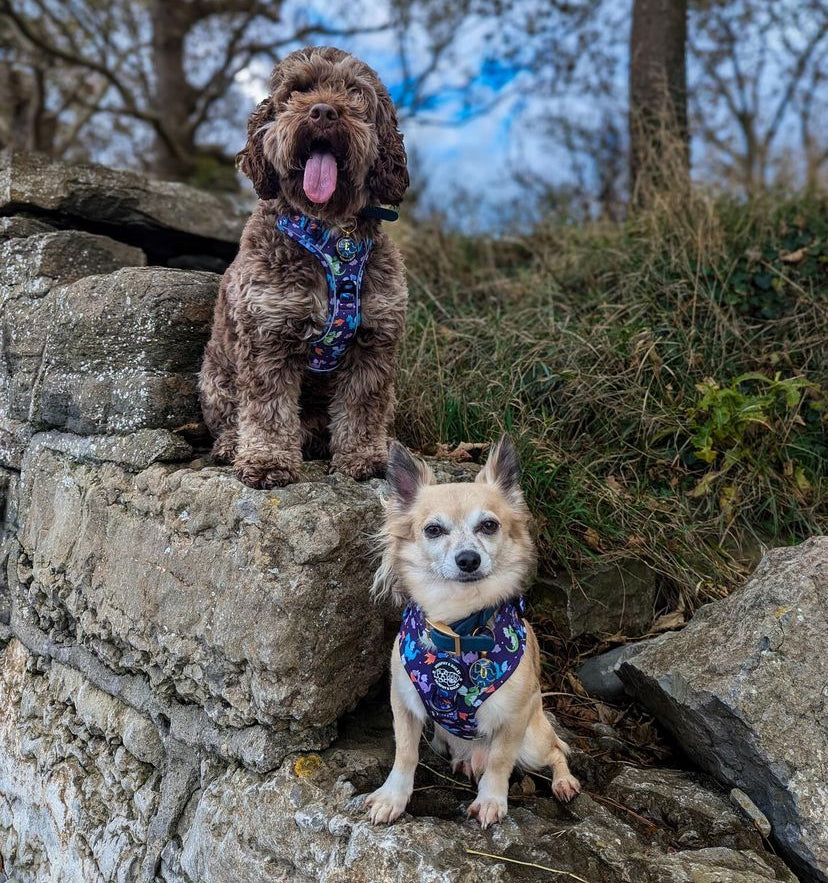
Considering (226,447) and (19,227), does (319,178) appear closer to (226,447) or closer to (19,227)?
(226,447)

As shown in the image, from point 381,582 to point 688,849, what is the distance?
1.26 meters

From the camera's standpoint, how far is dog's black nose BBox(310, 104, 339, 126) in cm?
235

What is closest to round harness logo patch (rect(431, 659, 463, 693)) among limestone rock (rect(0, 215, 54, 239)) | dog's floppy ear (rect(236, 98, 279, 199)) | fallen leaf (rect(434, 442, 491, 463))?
fallen leaf (rect(434, 442, 491, 463))

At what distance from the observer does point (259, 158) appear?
2.58 metres

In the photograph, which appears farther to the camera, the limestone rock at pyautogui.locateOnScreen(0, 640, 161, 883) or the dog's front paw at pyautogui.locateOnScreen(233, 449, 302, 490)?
the limestone rock at pyautogui.locateOnScreen(0, 640, 161, 883)

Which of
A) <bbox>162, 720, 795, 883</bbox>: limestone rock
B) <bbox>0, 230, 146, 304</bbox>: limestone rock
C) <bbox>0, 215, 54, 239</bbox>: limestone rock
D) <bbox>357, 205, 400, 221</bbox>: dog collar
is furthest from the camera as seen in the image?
<bbox>0, 215, 54, 239</bbox>: limestone rock

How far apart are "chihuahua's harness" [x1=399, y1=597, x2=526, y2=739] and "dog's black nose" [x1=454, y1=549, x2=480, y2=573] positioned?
234 millimetres

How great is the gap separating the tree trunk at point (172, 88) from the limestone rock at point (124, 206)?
534 cm

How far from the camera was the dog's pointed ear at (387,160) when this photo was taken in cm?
261

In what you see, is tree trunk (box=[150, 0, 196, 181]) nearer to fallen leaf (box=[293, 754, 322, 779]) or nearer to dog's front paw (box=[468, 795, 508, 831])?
fallen leaf (box=[293, 754, 322, 779])

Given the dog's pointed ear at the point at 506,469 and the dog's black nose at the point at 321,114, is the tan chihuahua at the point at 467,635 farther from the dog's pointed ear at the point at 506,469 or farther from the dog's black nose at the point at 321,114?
the dog's black nose at the point at 321,114

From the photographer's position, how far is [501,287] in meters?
5.75

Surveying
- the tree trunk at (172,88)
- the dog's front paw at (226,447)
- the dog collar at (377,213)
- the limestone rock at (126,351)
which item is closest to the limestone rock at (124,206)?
the limestone rock at (126,351)

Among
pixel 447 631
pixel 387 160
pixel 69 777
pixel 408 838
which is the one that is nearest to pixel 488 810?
pixel 408 838
